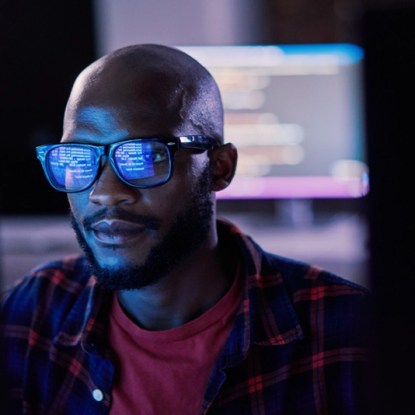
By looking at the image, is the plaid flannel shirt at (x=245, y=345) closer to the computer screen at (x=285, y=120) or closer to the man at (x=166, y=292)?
the man at (x=166, y=292)

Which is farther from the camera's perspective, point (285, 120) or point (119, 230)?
point (285, 120)

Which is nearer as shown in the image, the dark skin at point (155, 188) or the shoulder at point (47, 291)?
the dark skin at point (155, 188)

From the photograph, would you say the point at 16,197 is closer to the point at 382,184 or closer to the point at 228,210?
the point at 228,210

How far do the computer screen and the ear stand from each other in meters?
1.39

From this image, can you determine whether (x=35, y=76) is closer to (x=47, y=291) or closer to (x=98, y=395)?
(x=47, y=291)

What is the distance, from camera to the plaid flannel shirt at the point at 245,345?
1036 millimetres

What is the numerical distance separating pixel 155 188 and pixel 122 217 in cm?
6

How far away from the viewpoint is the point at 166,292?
1.12 meters

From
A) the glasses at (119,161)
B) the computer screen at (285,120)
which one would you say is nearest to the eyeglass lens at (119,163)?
the glasses at (119,161)

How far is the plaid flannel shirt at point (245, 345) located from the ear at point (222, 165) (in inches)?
3.8

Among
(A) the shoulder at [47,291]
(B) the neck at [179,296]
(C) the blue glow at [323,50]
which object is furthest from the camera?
(C) the blue glow at [323,50]

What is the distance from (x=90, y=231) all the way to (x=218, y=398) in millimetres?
295

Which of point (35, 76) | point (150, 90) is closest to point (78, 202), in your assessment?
point (150, 90)

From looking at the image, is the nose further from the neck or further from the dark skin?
the neck
